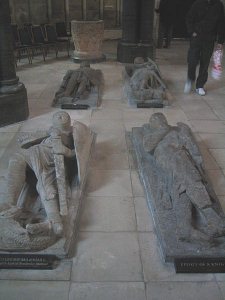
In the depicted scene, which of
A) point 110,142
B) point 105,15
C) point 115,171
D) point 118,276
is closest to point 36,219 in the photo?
point 118,276

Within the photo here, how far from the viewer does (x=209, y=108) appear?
6570 mm

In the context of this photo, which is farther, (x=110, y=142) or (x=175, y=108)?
(x=175, y=108)

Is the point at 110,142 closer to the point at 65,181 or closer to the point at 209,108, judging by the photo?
the point at 65,181

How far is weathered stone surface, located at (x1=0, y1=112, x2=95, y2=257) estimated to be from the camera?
282cm

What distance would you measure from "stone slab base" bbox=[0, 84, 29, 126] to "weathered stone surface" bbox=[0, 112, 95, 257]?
1.82m

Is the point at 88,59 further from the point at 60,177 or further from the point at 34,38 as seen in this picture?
the point at 60,177

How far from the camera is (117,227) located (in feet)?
10.9

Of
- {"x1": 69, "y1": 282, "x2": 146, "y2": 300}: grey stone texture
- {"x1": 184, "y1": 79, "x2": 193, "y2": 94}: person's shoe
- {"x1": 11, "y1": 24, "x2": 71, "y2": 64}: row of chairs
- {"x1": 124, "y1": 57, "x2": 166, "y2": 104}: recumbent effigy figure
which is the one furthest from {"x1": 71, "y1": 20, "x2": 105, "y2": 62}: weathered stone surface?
{"x1": 69, "y1": 282, "x2": 146, "y2": 300}: grey stone texture

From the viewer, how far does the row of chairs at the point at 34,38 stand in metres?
9.94

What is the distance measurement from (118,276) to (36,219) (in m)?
0.86

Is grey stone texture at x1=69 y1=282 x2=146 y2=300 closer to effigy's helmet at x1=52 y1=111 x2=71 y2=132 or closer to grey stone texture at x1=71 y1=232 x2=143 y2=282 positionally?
grey stone texture at x1=71 y1=232 x2=143 y2=282

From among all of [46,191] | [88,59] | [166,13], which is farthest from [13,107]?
[166,13]

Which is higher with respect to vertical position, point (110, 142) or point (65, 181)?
point (65, 181)

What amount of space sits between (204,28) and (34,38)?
556 centimetres
